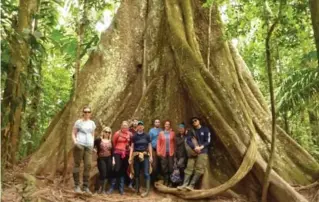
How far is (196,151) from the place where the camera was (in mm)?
6898

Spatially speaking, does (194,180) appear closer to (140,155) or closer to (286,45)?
(140,155)

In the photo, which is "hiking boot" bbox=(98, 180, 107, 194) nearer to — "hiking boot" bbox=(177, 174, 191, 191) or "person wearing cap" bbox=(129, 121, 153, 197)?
"person wearing cap" bbox=(129, 121, 153, 197)

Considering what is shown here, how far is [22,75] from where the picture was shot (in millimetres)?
5758

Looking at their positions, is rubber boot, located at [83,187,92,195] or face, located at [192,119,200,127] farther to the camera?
face, located at [192,119,200,127]

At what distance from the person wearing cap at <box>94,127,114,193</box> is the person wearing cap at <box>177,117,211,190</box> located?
50.6 inches

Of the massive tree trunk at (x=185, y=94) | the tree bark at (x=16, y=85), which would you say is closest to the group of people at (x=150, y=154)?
the massive tree trunk at (x=185, y=94)

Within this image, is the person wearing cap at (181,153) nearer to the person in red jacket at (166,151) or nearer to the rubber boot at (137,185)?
the person in red jacket at (166,151)

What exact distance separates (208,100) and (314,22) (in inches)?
106

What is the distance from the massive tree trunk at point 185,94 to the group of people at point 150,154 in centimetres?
29

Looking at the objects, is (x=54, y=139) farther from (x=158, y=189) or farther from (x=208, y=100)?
(x=208, y=100)

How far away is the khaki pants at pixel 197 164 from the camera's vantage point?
22.6 feet

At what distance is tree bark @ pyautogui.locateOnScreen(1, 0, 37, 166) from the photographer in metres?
5.27

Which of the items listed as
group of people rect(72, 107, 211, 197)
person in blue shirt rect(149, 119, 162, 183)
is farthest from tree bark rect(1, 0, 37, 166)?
person in blue shirt rect(149, 119, 162, 183)

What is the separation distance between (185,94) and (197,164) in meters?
1.45
